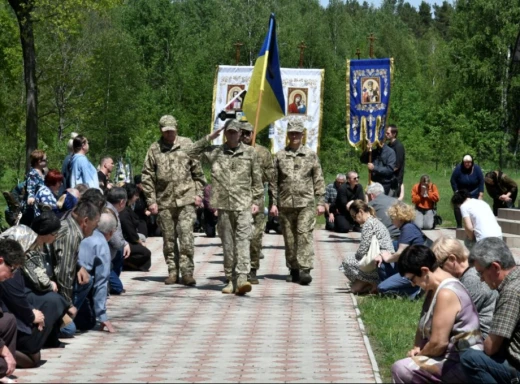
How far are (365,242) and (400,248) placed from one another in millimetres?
872

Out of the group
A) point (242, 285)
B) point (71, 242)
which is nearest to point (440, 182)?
point (242, 285)

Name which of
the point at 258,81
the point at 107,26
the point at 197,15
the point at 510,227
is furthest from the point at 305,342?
the point at 197,15

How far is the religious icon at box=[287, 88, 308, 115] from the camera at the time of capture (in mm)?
31156

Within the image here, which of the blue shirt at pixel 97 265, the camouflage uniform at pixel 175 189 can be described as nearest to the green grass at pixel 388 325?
the camouflage uniform at pixel 175 189

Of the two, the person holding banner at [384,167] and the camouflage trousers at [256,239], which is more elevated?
the person holding banner at [384,167]

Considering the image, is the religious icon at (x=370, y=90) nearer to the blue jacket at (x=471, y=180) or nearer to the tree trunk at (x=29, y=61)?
the blue jacket at (x=471, y=180)

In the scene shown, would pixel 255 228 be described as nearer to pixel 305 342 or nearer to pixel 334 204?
pixel 305 342

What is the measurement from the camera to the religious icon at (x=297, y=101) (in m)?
31.2

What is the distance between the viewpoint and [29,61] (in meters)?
32.2

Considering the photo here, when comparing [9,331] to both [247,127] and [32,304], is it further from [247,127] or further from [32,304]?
[247,127]

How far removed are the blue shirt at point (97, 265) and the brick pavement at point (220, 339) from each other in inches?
10.9

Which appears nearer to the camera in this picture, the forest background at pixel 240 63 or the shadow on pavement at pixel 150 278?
the shadow on pavement at pixel 150 278

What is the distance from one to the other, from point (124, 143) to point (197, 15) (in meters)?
38.3

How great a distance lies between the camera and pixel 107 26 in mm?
76812
